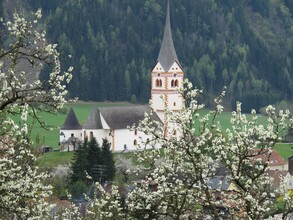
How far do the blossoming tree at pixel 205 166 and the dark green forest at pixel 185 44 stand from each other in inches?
4532

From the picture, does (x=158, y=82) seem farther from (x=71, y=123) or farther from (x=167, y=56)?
(x=71, y=123)

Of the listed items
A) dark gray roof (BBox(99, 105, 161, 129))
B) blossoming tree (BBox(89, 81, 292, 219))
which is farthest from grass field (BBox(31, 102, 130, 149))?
blossoming tree (BBox(89, 81, 292, 219))

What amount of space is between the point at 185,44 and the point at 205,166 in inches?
5784

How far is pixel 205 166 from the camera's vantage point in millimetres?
12766

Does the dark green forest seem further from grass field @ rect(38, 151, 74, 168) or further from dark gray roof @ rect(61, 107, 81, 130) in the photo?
grass field @ rect(38, 151, 74, 168)

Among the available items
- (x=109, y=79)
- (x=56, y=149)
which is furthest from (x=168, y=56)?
(x=109, y=79)

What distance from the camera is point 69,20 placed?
15325 centimetres

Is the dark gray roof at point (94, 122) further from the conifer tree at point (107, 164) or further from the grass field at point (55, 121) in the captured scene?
the conifer tree at point (107, 164)

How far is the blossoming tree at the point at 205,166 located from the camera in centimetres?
1273

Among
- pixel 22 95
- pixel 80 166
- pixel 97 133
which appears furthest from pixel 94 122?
pixel 22 95

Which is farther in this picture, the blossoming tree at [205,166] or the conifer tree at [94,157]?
the conifer tree at [94,157]

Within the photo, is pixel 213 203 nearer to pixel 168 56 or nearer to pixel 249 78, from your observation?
pixel 168 56

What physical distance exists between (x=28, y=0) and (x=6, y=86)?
6165 inches

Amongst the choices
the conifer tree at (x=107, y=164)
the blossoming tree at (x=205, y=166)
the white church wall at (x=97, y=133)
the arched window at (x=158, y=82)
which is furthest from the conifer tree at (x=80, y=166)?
the blossoming tree at (x=205, y=166)
